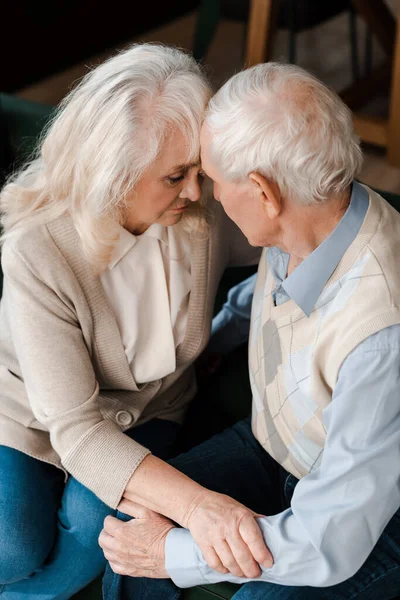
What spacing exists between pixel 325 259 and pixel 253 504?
61 cm

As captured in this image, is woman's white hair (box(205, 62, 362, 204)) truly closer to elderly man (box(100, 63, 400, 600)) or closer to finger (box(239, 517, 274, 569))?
elderly man (box(100, 63, 400, 600))

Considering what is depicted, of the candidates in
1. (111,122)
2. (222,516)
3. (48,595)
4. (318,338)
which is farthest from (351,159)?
(48,595)

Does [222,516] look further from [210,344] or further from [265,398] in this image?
[210,344]

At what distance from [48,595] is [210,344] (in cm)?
75

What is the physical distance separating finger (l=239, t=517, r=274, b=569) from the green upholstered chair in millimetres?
260

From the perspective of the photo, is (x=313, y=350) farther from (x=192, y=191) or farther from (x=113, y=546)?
(x=113, y=546)

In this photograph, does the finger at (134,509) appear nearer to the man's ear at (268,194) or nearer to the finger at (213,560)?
the finger at (213,560)

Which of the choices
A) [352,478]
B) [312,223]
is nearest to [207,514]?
[352,478]

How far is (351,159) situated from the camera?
1371 millimetres

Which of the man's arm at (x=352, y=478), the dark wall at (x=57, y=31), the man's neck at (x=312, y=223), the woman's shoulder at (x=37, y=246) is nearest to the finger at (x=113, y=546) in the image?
the man's arm at (x=352, y=478)

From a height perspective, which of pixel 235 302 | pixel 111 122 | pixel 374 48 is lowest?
pixel 374 48

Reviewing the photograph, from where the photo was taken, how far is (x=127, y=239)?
1.76m

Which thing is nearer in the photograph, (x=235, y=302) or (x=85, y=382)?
(x=85, y=382)

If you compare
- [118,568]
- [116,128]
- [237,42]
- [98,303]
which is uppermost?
[116,128]
